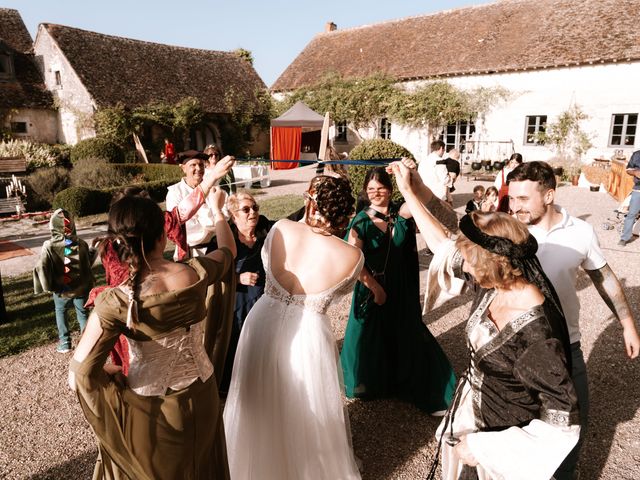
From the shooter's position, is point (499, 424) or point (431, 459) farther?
point (431, 459)

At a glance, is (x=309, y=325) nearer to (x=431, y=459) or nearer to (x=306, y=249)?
(x=306, y=249)

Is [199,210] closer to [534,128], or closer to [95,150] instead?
[95,150]

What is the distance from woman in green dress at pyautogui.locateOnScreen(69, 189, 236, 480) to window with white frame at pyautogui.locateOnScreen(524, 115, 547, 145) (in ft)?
69.7

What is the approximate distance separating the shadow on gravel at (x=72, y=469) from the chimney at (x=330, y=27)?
101 ft

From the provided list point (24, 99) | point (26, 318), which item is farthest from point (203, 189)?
point (24, 99)

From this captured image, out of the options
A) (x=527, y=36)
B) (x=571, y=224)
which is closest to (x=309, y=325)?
(x=571, y=224)

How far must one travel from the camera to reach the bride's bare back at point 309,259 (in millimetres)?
2578

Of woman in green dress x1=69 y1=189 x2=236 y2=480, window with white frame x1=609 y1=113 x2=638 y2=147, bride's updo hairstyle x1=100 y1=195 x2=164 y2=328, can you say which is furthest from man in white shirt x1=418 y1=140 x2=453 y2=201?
window with white frame x1=609 y1=113 x2=638 y2=147

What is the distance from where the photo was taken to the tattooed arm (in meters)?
2.70

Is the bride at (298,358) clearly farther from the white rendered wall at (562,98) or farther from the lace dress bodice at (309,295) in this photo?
the white rendered wall at (562,98)

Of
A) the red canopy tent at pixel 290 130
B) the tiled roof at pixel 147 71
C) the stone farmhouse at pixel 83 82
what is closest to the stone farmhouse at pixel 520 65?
the tiled roof at pixel 147 71

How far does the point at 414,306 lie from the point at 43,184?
15306 millimetres

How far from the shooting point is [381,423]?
3.65 m

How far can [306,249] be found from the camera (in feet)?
8.49
